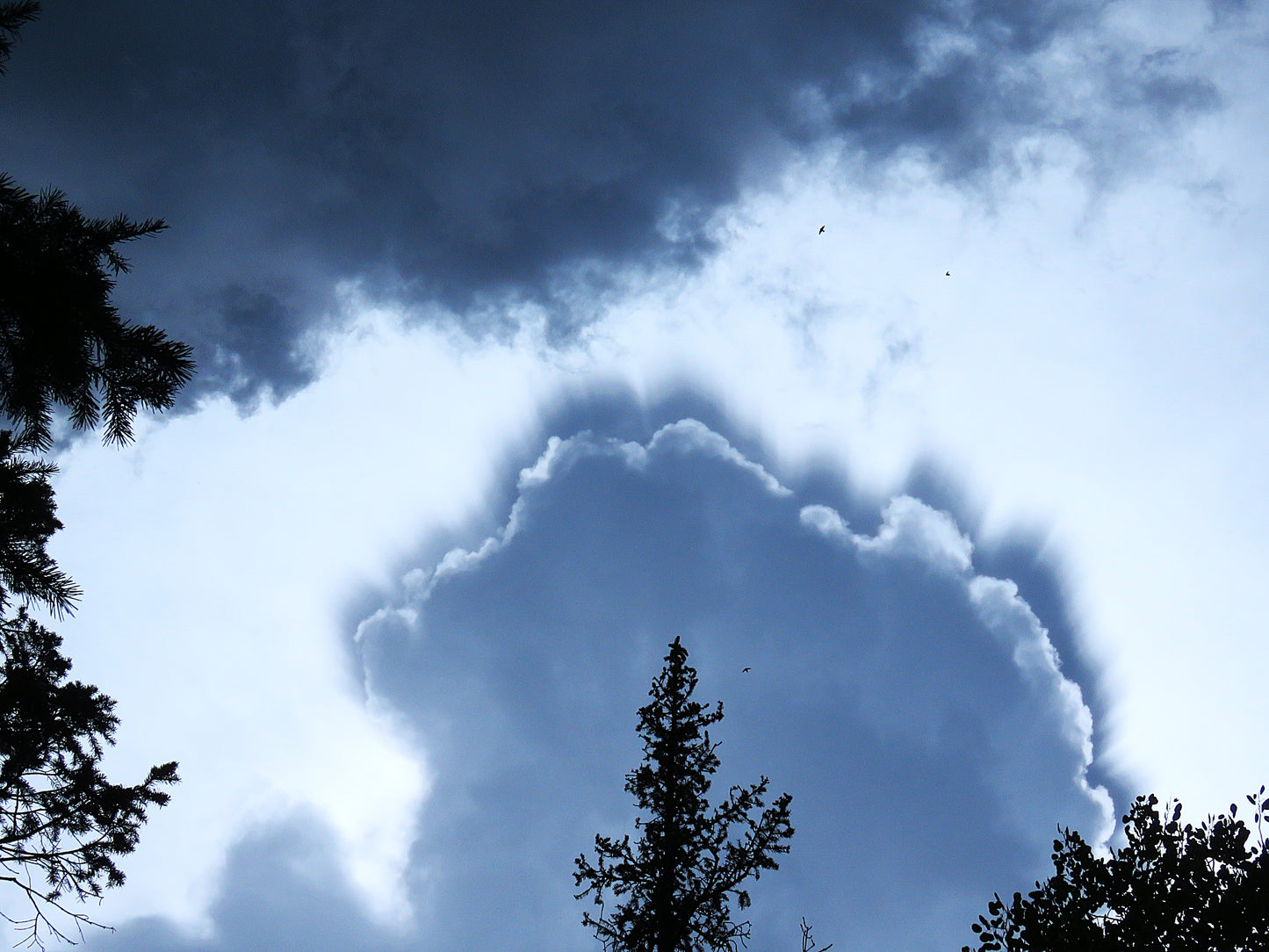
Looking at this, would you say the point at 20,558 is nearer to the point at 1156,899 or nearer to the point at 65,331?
the point at 65,331

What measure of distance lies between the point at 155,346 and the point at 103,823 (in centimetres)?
832

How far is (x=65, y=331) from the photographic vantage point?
5.06 metres

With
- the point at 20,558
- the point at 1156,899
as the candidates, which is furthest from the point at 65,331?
the point at 1156,899

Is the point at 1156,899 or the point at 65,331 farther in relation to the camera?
the point at 1156,899

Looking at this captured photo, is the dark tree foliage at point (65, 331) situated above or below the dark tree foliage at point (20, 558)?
above

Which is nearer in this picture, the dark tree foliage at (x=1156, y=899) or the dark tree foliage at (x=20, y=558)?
the dark tree foliage at (x=20, y=558)

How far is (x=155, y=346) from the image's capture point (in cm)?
526

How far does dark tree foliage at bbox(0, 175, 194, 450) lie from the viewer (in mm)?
4895

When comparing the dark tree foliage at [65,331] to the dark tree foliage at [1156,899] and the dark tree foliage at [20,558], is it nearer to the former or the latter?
the dark tree foliage at [20,558]

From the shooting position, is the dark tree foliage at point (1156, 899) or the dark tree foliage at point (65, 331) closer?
the dark tree foliage at point (65, 331)

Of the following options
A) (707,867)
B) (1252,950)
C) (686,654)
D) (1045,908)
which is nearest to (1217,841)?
(1252,950)

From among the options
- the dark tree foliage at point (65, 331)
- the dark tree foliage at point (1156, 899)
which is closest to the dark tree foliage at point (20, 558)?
the dark tree foliage at point (65, 331)

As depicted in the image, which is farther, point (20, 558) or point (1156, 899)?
point (1156, 899)

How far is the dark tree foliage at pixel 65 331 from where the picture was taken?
4895 mm
